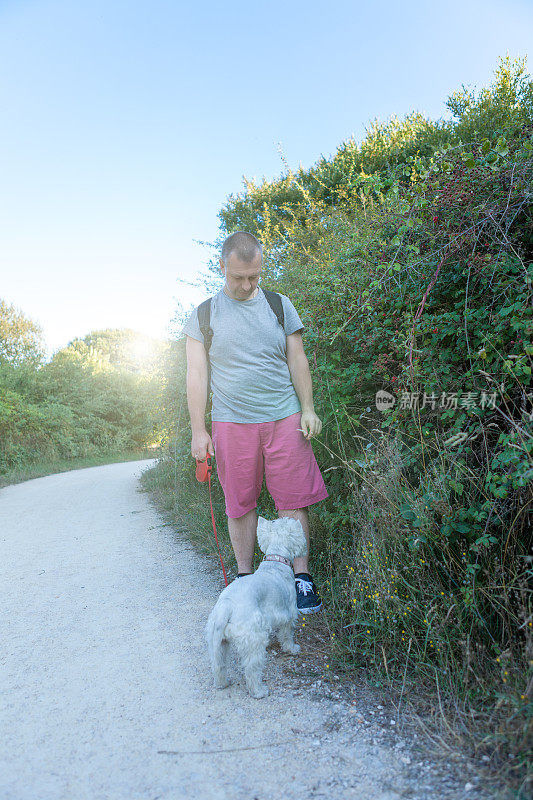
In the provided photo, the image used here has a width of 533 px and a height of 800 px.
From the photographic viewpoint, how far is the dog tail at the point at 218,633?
2.14m

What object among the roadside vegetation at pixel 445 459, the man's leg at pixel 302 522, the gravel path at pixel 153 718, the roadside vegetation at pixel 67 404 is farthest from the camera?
the roadside vegetation at pixel 67 404

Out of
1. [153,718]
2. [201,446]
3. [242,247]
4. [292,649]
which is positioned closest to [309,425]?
[201,446]

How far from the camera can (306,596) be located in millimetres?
2830

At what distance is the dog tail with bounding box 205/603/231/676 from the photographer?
214cm

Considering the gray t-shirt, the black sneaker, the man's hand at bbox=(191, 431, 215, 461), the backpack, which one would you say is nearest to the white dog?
the black sneaker

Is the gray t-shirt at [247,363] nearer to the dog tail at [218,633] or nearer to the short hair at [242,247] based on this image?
the short hair at [242,247]

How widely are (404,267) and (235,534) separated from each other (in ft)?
6.58

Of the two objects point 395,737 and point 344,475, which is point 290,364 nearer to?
point 344,475

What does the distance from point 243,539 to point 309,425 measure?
0.87 meters

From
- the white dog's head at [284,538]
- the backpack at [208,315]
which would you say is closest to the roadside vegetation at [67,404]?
the backpack at [208,315]

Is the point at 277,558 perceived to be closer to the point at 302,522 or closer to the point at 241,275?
the point at 302,522

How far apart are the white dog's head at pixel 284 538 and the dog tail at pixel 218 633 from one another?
0.61 meters

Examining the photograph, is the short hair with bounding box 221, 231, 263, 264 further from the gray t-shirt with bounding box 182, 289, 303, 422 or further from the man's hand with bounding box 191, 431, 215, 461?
the man's hand with bounding box 191, 431, 215, 461

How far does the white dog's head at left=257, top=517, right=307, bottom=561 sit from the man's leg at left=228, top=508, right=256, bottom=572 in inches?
11.0
